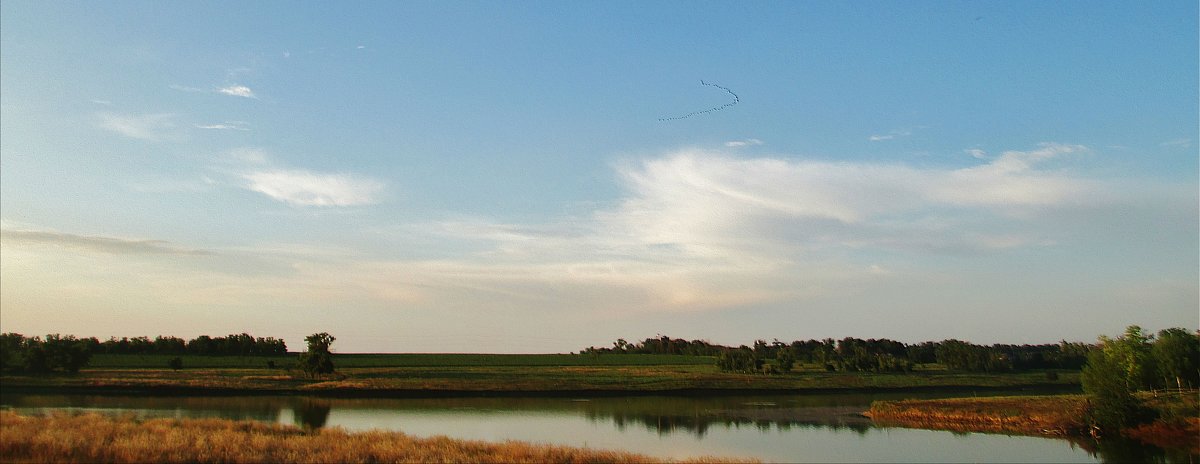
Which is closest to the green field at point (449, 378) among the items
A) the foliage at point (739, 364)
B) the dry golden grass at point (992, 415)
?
the foliage at point (739, 364)

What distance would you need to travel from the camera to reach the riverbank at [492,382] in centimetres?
6431

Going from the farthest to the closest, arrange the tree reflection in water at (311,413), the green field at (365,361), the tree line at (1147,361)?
the green field at (365,361) → the tree line at (1147,361) → the tree reflection in water at (311,413)

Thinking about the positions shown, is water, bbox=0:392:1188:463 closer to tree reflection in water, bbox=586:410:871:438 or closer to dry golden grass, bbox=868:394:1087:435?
tree reflection in water, bbox=586:410:871:438

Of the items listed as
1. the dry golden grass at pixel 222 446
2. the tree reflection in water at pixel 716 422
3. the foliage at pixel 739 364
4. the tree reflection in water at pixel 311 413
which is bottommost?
the tree reflection in water at pixel 716 422

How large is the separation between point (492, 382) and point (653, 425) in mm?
35598

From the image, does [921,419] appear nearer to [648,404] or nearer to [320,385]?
[648,404]

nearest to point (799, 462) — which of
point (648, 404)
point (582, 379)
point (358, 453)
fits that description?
point (358, 453)

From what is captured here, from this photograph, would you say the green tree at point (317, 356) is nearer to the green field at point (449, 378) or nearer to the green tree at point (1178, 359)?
the green field at point (449, 378)

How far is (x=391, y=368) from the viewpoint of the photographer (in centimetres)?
9838

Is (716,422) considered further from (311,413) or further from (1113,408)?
(311,413)

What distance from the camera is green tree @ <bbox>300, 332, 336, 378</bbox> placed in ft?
→ 270

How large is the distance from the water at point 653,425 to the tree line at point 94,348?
262cm

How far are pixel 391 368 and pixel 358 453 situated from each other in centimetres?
7334

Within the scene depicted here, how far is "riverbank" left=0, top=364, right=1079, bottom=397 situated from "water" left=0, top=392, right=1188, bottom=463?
16.8ft
